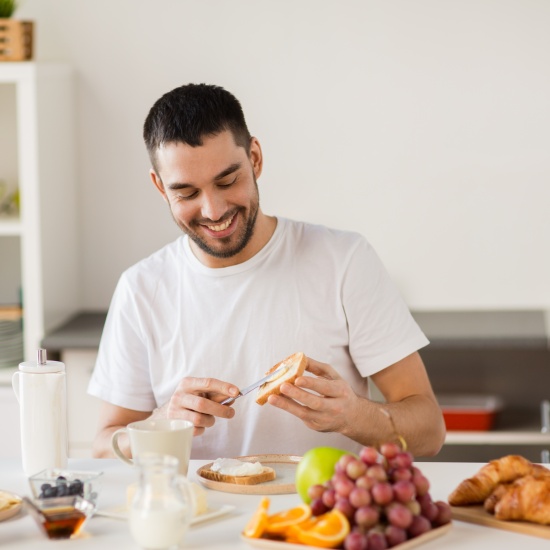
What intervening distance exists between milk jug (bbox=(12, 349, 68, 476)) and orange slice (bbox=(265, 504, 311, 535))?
53cm

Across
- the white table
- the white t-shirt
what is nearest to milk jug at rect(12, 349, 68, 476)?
the white table

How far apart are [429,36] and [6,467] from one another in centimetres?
221

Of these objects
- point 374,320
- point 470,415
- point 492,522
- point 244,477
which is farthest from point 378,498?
point 470,415

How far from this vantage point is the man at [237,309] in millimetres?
2004

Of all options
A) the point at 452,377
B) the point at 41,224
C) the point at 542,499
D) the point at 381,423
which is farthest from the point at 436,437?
the point at 41,224

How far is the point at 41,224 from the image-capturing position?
3.15 meters

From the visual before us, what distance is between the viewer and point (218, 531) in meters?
1.41

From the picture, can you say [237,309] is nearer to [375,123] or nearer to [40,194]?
[40,194]

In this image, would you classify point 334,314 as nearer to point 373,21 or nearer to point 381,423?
point 381,423

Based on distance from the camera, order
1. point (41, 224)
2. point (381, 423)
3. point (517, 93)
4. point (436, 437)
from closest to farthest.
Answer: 1. point (381, 423)
2. point (436, 437)
3. point (41, 224)
4. point (517, 93)

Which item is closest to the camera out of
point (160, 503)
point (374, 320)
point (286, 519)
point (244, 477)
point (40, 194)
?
point (160, 503)

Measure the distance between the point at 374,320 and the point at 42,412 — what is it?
2.44 ft

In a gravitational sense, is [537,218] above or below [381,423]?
above

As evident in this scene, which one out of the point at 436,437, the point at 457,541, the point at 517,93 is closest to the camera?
the point at 457,541
